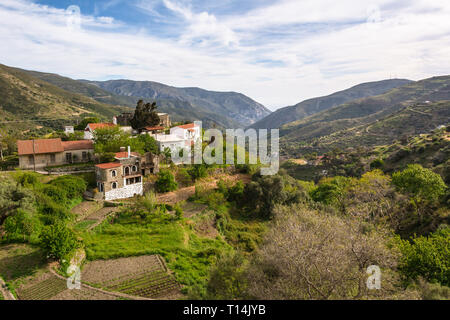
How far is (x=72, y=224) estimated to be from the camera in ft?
72.4

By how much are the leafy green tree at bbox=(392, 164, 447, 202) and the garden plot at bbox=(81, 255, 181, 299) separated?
24.5 metres

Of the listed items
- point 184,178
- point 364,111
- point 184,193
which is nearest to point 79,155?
point 184,178

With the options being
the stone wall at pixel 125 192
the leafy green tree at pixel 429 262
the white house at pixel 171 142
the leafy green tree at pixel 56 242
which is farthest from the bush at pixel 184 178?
the leafy green tree at pixel 429 262

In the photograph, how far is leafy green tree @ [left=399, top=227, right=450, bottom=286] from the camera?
43.0 ft

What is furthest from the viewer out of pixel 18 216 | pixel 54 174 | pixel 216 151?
pixel 216 151

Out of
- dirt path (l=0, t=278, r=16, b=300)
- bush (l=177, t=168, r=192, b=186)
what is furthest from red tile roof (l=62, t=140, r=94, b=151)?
dirt path (l=0, t=278, r=16, b=300)

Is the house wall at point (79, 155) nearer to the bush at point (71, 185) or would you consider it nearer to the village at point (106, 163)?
the village at point (106, 163)

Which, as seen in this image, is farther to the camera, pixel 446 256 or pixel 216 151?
pixel 216 151

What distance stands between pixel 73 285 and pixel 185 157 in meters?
23.0

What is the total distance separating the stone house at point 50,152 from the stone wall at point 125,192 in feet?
30.1

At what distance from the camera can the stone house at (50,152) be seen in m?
29.5

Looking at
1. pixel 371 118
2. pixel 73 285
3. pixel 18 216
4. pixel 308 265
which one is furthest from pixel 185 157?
pixel 371 118
